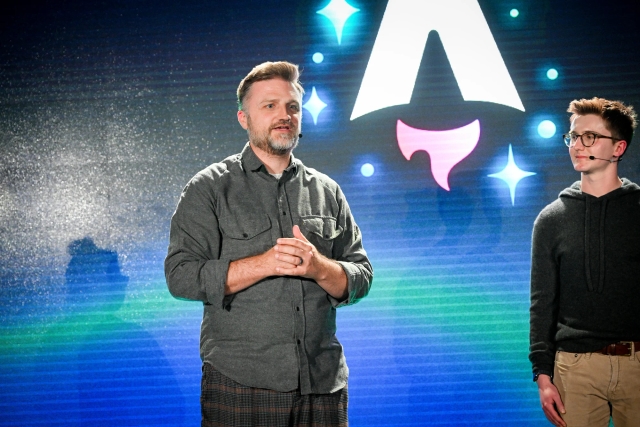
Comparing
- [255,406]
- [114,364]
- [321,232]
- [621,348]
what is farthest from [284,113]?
[114,364]

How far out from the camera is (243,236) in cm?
221

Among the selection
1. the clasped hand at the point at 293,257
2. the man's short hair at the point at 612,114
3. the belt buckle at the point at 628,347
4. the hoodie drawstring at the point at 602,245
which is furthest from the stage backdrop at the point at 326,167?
the clasped hand at the point at 293,257

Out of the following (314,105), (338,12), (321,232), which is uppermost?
(338,12)

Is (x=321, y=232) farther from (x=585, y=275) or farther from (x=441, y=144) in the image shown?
(x=441, y=144)

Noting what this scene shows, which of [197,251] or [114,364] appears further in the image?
[114,364]

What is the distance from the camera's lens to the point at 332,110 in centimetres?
322

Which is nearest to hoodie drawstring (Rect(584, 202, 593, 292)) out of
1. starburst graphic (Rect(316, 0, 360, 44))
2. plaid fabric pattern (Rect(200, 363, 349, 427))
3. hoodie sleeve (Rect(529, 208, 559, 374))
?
hoodie sleeve (Rect(529, 208, 559, 374))

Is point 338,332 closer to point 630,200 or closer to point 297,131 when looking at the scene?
point 297,131

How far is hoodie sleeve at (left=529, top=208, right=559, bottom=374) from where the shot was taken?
2438mm

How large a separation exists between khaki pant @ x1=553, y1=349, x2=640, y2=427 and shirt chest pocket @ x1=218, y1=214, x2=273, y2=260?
1.20m

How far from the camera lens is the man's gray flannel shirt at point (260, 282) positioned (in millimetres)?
2105

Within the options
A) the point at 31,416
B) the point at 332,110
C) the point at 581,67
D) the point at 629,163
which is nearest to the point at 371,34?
the point at 332,110

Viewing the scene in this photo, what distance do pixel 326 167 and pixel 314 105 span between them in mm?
311

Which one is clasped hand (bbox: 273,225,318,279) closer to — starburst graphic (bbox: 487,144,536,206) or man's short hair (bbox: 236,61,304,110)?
man's short hair (bbox: 236,61,304,110)
